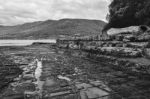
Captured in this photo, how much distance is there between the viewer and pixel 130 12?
17188 millimetres

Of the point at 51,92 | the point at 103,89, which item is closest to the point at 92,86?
the point at 103,89

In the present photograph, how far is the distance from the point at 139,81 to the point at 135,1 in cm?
1284

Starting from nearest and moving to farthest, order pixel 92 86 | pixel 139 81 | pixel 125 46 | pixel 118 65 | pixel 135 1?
pixel 92 86 < pixel 139 81 < pixel 118 65 < pixel 125 46 < pixel 135 1

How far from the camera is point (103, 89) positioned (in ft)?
18.5

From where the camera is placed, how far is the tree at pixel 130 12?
51.0 feet

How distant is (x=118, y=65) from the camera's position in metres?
9.60

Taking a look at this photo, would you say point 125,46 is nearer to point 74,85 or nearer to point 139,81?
point 139,81

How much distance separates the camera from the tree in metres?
15.6

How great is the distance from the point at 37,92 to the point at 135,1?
614 inches

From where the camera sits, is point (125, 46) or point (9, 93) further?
point (125, 46)

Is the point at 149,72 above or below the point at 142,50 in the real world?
below

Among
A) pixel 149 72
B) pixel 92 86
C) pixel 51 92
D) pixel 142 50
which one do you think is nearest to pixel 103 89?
pixel 92 86

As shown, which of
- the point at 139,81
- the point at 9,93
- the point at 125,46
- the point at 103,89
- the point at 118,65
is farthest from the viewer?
the point at 125,46

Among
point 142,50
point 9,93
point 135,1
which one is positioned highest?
point 135,1
